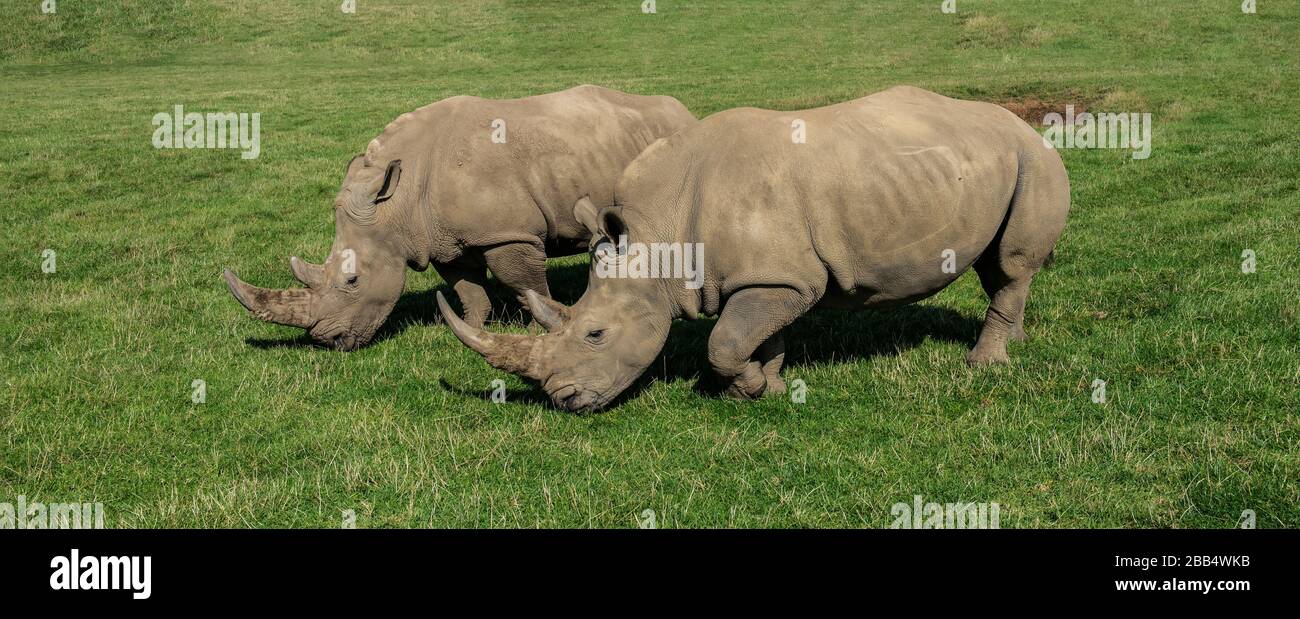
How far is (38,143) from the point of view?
17.9 m

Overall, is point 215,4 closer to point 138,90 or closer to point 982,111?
point 138,90

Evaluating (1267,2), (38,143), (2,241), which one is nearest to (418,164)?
(2,241)

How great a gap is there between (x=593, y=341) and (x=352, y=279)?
2.77 meters

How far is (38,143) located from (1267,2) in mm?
33782

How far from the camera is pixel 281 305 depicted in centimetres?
825

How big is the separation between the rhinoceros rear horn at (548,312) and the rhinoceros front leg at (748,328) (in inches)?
40.2

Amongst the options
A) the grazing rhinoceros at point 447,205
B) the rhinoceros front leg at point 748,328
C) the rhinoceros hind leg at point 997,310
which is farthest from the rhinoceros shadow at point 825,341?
the grazing rhinoceros at point 447,205

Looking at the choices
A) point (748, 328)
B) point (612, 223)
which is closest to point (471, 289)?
point (612, 223)

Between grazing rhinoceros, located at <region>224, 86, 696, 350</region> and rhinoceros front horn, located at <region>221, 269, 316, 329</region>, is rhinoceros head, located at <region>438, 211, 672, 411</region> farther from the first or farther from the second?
rhinoceros front horn, located at <region>221, 269, 316, 329</region>

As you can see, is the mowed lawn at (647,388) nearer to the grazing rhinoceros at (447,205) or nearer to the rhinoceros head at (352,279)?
the rhinoceros head at (352,279)

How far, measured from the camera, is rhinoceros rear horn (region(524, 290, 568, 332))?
6.66 m

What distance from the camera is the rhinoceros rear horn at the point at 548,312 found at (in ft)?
21.8

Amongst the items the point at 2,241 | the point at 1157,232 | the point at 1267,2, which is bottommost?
the point at 2,241

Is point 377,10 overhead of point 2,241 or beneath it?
overhead
